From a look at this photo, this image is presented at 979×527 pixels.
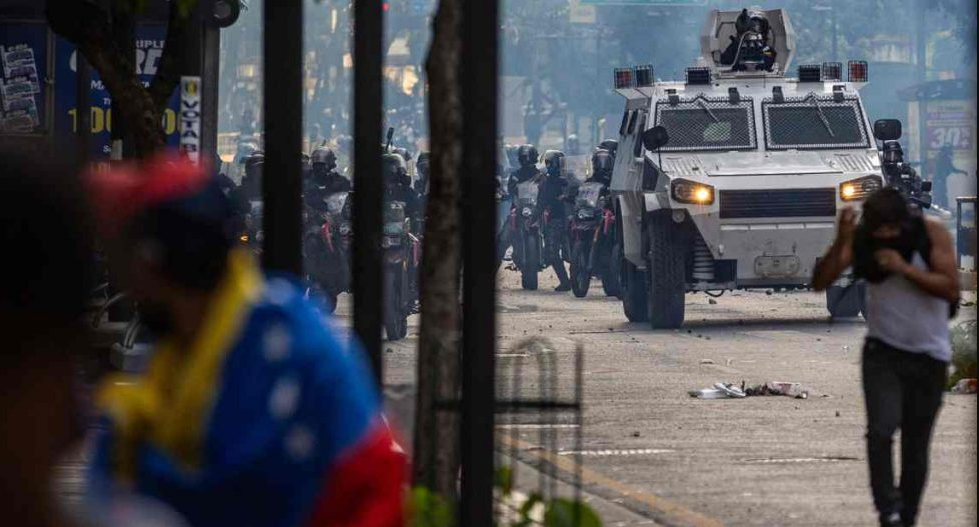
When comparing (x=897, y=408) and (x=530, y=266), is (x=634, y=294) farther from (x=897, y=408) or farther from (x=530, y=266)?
(x=897, y=408)

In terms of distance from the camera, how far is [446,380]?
22.4 ft

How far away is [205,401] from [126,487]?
0.16 m

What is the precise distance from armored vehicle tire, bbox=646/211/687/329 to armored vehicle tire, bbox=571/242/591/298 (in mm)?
7773

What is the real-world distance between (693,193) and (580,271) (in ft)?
28.0

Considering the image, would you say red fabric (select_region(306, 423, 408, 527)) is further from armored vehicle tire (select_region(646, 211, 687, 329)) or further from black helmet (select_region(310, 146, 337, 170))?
black helmet (select_region(310, 146, 337, 170))

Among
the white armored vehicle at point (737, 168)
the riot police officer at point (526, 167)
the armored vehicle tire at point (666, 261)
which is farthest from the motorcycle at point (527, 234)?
the armored vehicle tire at point (666, 261)

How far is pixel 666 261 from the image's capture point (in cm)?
2123

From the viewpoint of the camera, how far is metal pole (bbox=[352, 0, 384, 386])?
7625mm

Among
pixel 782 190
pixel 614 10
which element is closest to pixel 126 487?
pixel 782 190

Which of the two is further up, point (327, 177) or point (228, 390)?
point (228, 390)

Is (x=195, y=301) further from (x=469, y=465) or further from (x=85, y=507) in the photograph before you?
(x=469, y=465)


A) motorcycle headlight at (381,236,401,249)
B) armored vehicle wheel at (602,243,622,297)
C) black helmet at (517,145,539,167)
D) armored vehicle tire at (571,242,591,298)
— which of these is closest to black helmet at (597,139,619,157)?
armored vehicle tire at (571,242,591,298)

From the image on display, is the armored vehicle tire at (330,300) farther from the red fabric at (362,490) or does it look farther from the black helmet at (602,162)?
the red fabric at (362,490)

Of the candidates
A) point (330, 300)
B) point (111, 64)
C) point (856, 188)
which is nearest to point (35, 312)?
point (111, 64)
